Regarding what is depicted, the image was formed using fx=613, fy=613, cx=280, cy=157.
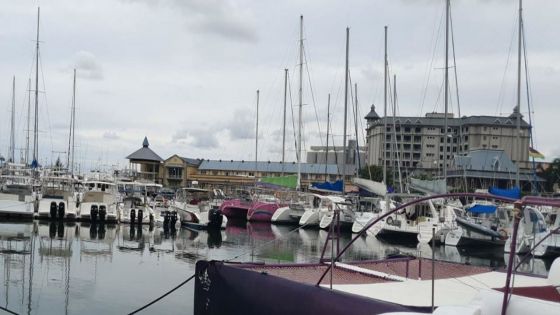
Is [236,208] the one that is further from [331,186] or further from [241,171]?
[241,171]

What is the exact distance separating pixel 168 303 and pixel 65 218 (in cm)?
3368

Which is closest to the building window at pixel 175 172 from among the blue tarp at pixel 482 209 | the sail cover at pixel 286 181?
the sail cover at pixel 286 181

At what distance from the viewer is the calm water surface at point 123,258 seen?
1834 cm

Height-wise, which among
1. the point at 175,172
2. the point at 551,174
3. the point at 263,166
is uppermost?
the point at 263,166

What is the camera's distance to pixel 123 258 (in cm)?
2927

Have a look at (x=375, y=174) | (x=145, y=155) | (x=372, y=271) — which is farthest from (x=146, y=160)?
(x=372, y=271)

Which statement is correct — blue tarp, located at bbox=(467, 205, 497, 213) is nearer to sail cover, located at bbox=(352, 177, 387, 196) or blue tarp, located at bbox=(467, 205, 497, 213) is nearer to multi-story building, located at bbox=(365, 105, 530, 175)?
sail cover, located at bbox=(352, 177, 387, 196)

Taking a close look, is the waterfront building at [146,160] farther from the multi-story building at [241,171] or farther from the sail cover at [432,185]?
the sail cover at [432,185]

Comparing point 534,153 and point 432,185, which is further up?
point 534,153

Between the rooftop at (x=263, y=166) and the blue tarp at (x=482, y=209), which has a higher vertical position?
the rooftop at (x=263, y=166)

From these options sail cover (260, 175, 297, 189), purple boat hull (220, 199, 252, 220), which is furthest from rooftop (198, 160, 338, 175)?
purple boat hull (220, 199, 252, 220)

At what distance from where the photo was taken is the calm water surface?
722 inches

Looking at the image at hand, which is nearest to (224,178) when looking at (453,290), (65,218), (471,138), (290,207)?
(471,138)

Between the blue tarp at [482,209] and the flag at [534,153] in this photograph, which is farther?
the flag at [534,153]
